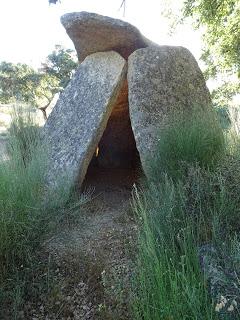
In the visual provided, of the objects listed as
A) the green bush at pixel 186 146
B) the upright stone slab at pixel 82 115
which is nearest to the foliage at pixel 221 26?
the upright stone slab at pixel 82 115

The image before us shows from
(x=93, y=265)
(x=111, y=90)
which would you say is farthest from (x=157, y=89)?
(x=93, y=265)

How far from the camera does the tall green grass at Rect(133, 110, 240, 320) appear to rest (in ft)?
6.57

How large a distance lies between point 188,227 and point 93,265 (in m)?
1.20

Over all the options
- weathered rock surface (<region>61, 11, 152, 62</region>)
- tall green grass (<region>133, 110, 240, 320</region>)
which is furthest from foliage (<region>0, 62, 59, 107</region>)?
tall green grass (<region>133, 110, 240, 320</region>)

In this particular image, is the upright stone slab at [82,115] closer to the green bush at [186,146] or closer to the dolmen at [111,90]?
the dolmen at [111,90]

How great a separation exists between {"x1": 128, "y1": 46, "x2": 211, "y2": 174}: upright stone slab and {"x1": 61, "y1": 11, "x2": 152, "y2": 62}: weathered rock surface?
0.99 ft

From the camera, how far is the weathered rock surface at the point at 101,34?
5.12 metres

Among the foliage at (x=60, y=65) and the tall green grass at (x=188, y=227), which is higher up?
the foliage at (x=60, y=65)

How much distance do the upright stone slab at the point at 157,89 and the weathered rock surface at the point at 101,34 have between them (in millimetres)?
301

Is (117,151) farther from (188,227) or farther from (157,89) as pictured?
(188,227)

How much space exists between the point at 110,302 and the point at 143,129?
243cm

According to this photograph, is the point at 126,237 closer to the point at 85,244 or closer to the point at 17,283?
the point at 85,244

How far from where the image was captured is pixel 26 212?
3.19m

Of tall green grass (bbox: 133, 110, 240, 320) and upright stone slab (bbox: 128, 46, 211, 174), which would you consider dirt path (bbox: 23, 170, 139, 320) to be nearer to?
tall green grass (bbox: 133, 110, 240, 320)
